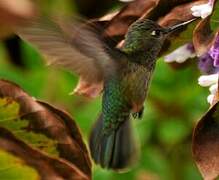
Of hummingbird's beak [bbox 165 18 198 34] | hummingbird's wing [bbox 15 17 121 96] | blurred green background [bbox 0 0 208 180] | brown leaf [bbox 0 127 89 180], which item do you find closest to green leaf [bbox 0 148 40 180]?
brown leaf [bbox 0 127 89 180]

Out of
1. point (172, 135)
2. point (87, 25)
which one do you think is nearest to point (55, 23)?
point (87, 25)

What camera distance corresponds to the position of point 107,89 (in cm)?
145

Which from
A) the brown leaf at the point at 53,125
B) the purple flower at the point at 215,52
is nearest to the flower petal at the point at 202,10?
the purple flower at the point at 215,52

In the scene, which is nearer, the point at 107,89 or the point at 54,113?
the point at 54,113

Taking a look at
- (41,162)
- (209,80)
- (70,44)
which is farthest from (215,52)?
(41,162)

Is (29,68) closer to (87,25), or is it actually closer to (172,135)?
(172,135)

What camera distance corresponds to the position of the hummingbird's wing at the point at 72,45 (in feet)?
3.92

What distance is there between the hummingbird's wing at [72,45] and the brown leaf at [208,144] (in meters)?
0.23

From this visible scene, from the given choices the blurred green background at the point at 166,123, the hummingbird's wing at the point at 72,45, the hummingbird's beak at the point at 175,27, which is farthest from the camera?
the blurred green background at the point at 166,123

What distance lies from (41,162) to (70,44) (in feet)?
0.78

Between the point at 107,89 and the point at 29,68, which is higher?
the point at 107,89

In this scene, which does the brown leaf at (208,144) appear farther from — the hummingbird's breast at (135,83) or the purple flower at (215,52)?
the hummingbird's breast at (135,83)

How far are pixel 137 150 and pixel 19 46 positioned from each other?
7.16 ft

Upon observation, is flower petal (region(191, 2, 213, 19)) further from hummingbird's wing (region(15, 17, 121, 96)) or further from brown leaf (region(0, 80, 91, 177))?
brown leaf (region(0, 80, 91, 177))
